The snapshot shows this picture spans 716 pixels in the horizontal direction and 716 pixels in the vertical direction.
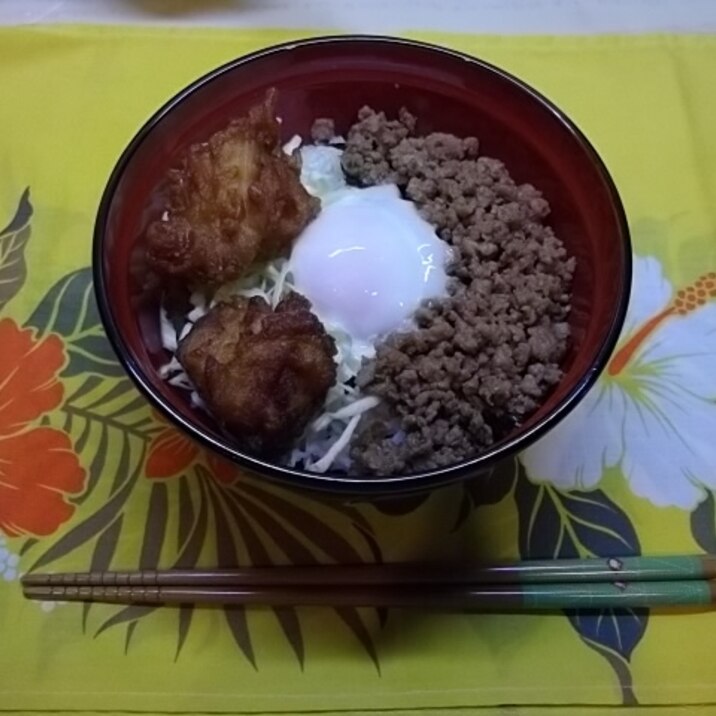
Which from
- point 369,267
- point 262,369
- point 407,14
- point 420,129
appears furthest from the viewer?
point 407,14

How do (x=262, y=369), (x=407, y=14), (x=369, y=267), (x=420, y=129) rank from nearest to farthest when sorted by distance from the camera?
(x=262, y=369)
(x=369, y=267)
(x=420, y=129)
(x=407, y=14)

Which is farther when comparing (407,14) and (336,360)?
(407,14)

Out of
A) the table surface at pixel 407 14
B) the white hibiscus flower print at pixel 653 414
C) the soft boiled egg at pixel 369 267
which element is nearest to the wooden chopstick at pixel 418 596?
the white hibiscus flower print at pixel 653 414

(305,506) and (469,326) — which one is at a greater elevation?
(469,326)

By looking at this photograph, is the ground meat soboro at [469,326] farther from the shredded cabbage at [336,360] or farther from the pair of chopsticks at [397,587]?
the pair of chopsticks at [397,587]

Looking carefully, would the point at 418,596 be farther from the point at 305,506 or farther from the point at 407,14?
the point at 407,14

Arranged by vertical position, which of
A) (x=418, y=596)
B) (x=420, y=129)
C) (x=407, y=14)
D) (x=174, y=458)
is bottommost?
(x=418, y=596)

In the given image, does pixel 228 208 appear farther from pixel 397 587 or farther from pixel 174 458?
pixel 397 587

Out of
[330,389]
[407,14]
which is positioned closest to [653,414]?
[330,389]
